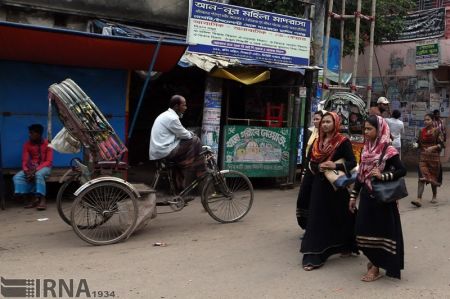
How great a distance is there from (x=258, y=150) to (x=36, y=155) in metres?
3.84

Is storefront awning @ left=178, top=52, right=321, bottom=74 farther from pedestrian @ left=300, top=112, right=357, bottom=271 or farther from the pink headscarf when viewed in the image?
the pink headscarf

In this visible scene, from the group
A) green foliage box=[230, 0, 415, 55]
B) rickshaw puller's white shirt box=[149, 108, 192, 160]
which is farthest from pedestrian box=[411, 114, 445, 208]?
green foliage box=[230, 0, 415, 55]

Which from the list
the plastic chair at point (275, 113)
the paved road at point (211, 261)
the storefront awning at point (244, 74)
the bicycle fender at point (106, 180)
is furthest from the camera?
the plastic chair at point (275, 113)

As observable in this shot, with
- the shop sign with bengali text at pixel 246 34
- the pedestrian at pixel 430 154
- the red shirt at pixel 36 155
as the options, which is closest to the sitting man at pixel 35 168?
the red shirt at pixel 36 155

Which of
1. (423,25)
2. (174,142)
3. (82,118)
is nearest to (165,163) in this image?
(174,142)

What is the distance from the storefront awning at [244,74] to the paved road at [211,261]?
2.64m

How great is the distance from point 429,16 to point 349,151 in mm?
11793

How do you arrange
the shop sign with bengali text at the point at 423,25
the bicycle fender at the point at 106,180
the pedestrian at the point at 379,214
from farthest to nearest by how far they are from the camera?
the shop sign with bengali text at the point at 423,25, the bicycle fender at the point at 106,180, the pedestrian at the point at 379,214

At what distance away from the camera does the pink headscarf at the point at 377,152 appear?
4.27 meters

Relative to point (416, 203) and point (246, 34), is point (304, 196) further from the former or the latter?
point (246, 34)

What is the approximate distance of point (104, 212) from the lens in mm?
5496

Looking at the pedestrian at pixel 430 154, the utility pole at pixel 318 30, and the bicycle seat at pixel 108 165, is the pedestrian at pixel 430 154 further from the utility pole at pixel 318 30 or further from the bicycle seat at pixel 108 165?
the bicycle seat at pixel 108 165

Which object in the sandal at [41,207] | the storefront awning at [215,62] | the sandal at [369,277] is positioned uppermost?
the storefront awning at [215,62]

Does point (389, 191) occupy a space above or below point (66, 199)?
above
